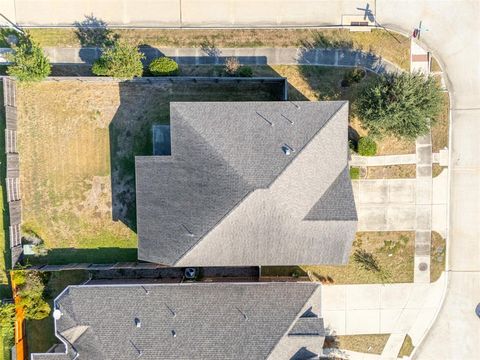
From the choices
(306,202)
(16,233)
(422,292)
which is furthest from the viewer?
(422,292)

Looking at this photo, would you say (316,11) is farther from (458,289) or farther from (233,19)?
(458,289)

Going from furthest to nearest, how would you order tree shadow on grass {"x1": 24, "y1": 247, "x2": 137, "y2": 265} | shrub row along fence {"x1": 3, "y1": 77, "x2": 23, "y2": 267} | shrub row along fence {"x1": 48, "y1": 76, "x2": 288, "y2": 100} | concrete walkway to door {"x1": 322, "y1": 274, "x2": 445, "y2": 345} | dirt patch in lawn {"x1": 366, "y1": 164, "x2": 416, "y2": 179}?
concrete walkway to door {"x1": 322, "y1": 274, "x2": 445, "y2": 345}
dirt patch in lawn {"x1": 366, "y1": 164, "x2": 416, "y2": 179}
tree shadow on grass {"x1": 24, "y1": 247, "x2": 137, "y2": 265}
shrub row along fence {"x1": 48, "y1": 76, "x2": 288, "y2": 100}
shrub row along fence {"x1": 3, "y1": 77, "x2": 23, "y2": 267}

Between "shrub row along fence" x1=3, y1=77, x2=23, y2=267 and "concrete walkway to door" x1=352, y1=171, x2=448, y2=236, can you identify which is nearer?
"shrub row along fence" x1=3, y1=77, x2=23, y2=267

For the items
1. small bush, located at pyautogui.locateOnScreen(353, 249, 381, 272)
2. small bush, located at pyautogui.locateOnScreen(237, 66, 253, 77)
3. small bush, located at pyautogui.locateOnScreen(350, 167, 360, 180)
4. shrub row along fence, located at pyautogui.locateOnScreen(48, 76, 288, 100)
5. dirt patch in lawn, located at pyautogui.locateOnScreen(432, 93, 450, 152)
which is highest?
small bush, located at pyautogui.locateOnScreen(237, 66, 253, 77)

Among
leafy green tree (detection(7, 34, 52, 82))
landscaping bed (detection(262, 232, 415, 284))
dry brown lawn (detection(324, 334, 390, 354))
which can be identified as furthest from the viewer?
dry brown lawn (detection(324, 334, 390, 354))

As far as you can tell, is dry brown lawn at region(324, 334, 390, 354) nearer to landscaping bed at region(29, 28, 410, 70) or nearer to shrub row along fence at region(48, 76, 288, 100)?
shrub row along fence at region(48, 76, 288, 100)

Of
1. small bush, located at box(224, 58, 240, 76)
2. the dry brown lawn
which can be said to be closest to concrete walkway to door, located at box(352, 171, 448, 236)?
the dry brown lawn

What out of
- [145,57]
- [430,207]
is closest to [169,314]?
[145,57]

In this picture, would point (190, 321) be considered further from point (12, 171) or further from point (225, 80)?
point (225, 80)
